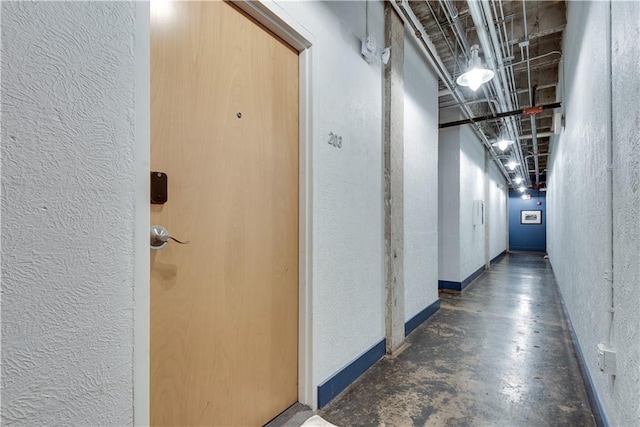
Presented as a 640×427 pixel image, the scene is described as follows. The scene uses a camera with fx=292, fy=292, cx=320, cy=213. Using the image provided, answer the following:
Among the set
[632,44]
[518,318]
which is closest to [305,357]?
[632,44]

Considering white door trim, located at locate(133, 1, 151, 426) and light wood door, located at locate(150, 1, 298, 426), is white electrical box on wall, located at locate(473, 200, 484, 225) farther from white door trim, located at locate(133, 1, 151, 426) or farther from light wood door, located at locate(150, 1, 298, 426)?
white door trim, located at locate(133, 1, 151, 426)

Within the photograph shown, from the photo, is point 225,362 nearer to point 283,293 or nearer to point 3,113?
point 283,293

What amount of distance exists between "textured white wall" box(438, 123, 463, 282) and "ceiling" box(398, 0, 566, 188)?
51 centimetres

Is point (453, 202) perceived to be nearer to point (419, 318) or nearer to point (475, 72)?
point (419, 318)

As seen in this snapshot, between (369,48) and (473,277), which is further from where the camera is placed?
(473,277)

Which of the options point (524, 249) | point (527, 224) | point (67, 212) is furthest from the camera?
point (527, 224)

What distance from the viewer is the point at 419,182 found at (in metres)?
3.45

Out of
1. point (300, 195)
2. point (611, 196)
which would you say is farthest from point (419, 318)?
point (300, 195)

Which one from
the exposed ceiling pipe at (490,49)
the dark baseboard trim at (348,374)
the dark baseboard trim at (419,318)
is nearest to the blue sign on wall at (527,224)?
the exposed ceiling pipe at (490,49)

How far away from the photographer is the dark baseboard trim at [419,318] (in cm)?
308

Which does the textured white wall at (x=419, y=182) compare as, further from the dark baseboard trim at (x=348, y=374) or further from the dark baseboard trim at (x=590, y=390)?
the dark baseboard trim at (x=590, y=390)

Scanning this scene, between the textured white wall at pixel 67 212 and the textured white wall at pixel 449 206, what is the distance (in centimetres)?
512

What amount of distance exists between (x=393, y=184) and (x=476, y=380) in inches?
65.6

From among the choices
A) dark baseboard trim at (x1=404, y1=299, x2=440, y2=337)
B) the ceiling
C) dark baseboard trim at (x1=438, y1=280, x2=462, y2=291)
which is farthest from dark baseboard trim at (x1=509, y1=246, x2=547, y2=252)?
dark baseboard trim at (x1=404, y1=299, x2=440, y2=337)
